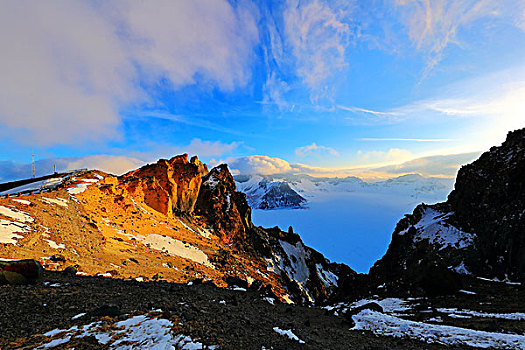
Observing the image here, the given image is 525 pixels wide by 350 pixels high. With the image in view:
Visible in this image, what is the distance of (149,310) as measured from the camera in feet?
28.8

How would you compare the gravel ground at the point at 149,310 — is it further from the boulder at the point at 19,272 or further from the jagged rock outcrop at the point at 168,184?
the jagged rock outcrop at the point at 168,184

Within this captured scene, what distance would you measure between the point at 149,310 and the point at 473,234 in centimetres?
4958

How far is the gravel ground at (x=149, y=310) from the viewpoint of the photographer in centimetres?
697

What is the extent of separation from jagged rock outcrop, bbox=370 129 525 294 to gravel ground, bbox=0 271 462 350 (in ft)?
68.7

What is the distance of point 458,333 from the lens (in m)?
11.5

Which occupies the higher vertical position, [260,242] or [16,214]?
[16,214]

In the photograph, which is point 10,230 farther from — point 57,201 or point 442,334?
point 442,334

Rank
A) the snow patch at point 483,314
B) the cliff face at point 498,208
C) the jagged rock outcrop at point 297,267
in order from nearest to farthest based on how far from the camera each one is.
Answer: the snow patch at point 483,314
the cliff face at point 498,208
the jagged rock outcrop at point 297,267

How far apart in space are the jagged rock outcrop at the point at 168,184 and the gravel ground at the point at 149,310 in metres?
45.1

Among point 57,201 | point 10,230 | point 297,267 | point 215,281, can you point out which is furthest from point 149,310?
point 297,267

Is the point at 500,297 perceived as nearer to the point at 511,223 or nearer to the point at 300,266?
the point at 511,223

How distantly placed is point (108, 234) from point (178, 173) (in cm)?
4158

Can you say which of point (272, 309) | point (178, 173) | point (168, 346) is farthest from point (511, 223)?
point (178, 173)

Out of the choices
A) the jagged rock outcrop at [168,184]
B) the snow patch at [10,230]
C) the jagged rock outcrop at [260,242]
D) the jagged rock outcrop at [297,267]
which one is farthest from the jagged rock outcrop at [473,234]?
the jagged rock outcrop at [168,184]
